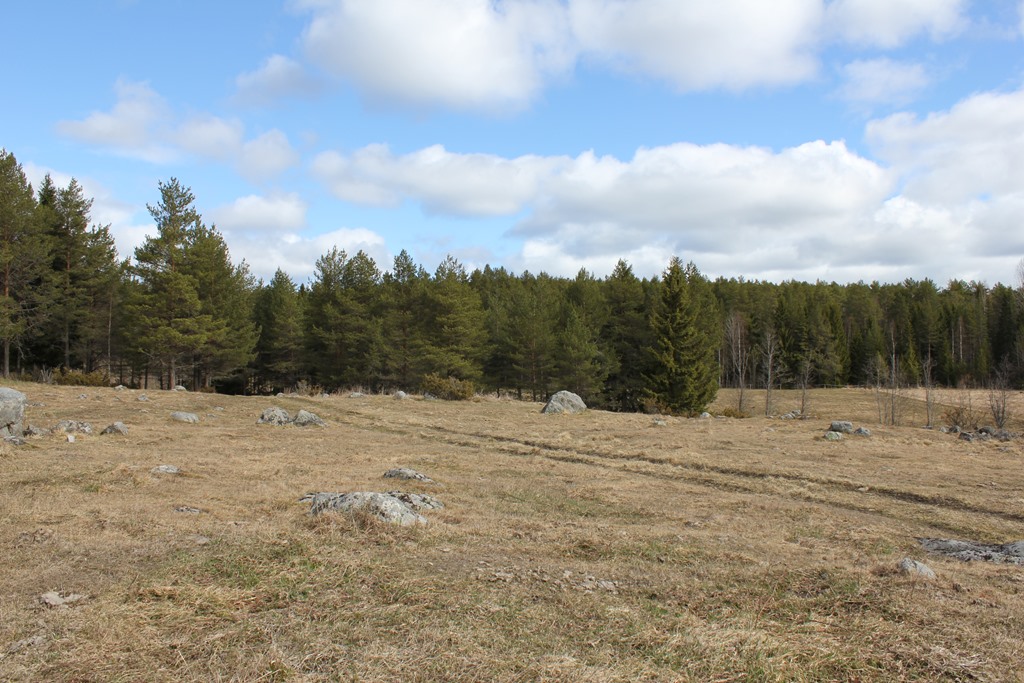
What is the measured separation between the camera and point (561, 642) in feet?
14.3

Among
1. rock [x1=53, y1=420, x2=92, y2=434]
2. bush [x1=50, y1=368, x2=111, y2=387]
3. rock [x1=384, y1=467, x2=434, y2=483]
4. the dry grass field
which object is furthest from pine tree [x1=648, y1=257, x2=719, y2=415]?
bush [x1=50, y1=368, x2=111, y2=387]

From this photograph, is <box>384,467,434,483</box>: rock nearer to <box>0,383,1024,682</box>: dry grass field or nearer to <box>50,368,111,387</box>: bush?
<box>0,383,1024,682</box>: dry grass field

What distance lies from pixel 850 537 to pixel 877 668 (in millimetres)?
4683

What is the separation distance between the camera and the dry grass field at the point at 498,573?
13.3ft

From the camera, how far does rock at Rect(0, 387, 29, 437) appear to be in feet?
42.8

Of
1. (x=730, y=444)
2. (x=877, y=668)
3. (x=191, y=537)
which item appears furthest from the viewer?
(x=730, y=444)

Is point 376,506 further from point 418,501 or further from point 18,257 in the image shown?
point 18,257

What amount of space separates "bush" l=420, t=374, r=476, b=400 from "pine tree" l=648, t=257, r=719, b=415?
40.4ft

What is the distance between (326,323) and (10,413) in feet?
104

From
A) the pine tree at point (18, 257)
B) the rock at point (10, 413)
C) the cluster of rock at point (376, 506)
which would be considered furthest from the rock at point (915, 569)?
the pine tree at point (18, 257)

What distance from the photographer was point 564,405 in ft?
86.1

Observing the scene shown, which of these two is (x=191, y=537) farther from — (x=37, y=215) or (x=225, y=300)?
(x=225, y=300)

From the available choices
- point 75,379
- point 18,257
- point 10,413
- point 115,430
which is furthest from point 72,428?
point 18,257

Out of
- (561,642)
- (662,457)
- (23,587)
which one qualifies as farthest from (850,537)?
(23,587)
